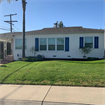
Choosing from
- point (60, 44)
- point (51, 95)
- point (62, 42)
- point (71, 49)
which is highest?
point (62, 42)

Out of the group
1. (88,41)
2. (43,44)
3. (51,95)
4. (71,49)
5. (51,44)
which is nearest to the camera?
(51,95)

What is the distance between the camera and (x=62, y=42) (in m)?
13.2

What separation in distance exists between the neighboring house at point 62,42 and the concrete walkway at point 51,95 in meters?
8.61

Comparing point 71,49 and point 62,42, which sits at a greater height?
point 62,42

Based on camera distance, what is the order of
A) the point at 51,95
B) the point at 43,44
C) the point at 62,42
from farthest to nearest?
1. the point at 43,44
2. the point at 62,42
3. the point at 51,95

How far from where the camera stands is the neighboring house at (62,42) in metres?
12.5

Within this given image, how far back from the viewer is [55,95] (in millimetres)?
3975

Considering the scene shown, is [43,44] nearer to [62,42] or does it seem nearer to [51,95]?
[62,42]

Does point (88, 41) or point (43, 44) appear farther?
point (43, 44)

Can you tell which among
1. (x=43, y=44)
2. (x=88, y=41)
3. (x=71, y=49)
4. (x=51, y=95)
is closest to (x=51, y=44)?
(x=43, y=44)

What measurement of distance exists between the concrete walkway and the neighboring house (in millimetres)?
8609

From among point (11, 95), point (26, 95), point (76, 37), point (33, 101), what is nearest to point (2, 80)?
point (11, 95)

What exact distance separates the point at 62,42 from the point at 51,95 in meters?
9.66

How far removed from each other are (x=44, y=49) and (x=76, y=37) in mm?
3905
